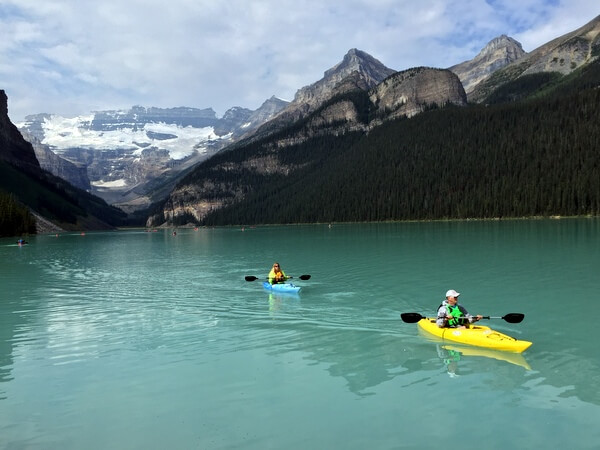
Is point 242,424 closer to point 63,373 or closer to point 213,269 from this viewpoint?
point 63,373

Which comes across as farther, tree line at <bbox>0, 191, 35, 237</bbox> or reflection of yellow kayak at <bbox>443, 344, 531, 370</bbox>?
tree line at <bbox>0, 191, 35, 237</bbox>

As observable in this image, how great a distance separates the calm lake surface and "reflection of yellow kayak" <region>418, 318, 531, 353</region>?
1.66 feet

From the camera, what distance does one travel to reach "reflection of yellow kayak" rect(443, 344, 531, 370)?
19.0 m

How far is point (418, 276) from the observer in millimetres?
45219

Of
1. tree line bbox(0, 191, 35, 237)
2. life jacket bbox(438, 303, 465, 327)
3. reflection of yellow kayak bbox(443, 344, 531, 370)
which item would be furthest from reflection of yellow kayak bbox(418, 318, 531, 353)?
tree line bbox(0, 191, 35, 237)

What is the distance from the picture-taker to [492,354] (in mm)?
20219

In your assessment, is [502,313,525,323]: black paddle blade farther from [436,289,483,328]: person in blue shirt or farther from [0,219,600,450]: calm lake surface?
[436,289,483,328]: person in blue shirt

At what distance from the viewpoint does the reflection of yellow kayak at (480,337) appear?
2000 cm

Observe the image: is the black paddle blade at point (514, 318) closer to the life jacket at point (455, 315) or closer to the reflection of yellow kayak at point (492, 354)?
the life jacket at point (455, 315)

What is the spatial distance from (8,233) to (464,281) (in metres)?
174

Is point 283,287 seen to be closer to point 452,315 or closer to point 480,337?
point 452,315

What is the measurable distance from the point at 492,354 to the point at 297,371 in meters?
8.81

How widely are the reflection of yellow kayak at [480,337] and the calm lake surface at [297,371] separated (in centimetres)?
50

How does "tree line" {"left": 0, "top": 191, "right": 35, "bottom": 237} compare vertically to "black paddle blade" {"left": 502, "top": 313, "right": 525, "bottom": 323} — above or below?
above
